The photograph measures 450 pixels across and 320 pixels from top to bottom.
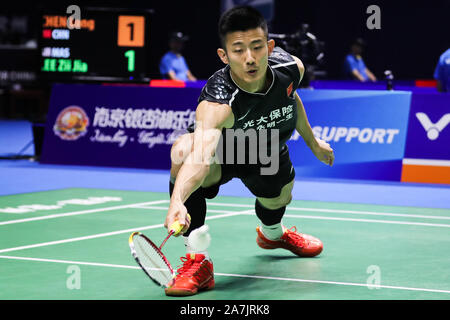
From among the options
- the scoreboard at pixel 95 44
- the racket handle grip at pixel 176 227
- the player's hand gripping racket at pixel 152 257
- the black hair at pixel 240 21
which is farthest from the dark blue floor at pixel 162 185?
the racket handle grip at pixel 176 227

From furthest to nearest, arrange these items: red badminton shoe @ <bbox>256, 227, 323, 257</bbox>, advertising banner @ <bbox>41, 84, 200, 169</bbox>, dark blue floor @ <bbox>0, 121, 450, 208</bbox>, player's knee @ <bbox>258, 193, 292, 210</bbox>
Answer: advertising banner @ <bbox>41, 84, 200, 169</bbox> < dark blue floor @ <bbox>0, 121, 450, 208</bbox> < red badminton shoe @ <bbox>256, 227, 323, 257</bbox> < player's knee @ <bbox>258, 193, 292, 210</bbox>

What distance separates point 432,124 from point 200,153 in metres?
5.75

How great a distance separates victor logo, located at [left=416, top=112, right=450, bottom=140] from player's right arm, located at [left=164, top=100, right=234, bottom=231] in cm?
539

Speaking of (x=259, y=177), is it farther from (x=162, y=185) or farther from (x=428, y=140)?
(x=428, y=140)

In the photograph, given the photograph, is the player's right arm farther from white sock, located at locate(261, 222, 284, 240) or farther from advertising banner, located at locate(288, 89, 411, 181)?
advertising banner, located at locate(288, 89, 411, 181)

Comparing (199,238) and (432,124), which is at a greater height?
(432,124)

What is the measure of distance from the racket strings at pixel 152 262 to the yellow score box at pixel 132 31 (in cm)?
686

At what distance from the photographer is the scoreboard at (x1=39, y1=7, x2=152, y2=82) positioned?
1066 cm

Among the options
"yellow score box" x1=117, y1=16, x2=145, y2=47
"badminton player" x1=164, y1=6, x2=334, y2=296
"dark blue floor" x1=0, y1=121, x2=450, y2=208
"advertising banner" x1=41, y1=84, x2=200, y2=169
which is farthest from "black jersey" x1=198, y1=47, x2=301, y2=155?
"yellow score box" x1=117, y1=16, x2=145, y2=47

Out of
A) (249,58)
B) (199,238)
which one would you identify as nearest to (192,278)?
(199,238)

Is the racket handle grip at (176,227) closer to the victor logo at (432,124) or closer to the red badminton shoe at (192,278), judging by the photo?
the red badminton shoe at (192,278)

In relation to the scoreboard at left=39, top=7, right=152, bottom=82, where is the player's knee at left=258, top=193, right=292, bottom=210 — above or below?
below

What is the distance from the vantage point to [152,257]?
12.8 ft
